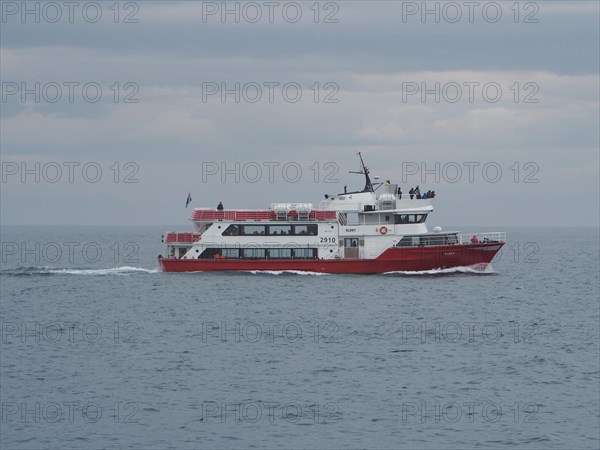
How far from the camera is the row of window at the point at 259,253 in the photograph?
7375cm

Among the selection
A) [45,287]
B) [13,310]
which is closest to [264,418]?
[13,310]

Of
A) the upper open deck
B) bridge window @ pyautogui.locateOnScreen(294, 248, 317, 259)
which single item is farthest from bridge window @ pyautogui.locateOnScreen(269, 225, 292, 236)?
bridge window @ pyautogui.locateOnScreen(294, 248, 317, 259)

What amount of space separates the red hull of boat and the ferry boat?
7 cm

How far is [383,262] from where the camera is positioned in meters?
72.6

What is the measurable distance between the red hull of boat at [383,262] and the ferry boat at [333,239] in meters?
0.07

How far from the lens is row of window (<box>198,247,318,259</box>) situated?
7375 cm

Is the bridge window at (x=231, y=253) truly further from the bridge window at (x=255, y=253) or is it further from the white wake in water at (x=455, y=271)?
the white wake in water at (x=455, y=271)

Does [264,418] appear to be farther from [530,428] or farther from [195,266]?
[195,266]

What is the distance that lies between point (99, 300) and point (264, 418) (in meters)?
35.0

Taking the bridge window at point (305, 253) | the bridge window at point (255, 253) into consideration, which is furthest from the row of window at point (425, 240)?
the bridge window at point (255, 253)

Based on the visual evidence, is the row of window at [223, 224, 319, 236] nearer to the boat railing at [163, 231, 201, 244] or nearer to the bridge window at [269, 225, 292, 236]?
the bridge window at [269, 225, 292, 236]

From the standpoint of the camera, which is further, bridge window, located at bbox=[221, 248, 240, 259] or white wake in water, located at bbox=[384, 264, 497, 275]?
bridge window, located at bbox=[221, 248, 240, 259]

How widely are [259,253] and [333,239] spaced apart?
228 inches

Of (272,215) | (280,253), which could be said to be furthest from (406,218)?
(272,215)
